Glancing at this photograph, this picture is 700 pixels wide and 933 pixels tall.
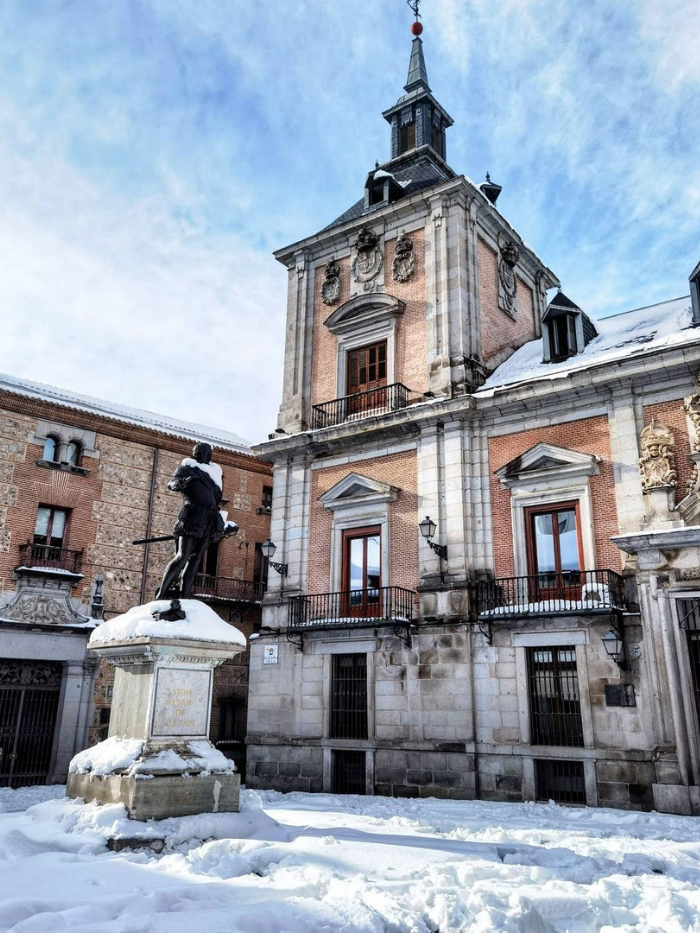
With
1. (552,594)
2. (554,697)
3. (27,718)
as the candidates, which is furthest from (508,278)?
(27,718)

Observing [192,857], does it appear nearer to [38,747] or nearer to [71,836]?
[71,836]

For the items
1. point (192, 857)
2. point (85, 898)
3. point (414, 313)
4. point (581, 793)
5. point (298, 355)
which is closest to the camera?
point (85, 898)

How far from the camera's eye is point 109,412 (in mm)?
22797

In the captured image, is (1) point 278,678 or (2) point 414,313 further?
(2) point 414,313

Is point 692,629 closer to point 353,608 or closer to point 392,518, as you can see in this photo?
point 392,518

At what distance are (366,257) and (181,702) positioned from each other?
15398 mm

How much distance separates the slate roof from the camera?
21953 millimetres

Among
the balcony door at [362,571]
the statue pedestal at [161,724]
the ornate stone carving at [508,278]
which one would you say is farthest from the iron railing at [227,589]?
the statue pedestal at [161,724]

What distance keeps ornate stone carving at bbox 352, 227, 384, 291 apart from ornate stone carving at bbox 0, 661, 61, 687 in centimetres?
1300

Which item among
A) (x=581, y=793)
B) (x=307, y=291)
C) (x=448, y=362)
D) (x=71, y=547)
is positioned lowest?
(x=581, y=793)

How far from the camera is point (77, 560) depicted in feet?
68.0

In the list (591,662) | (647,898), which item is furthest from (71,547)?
(647,898)

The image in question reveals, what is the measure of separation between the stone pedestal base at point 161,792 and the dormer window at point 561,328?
1326cm

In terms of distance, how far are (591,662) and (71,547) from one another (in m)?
13.7
